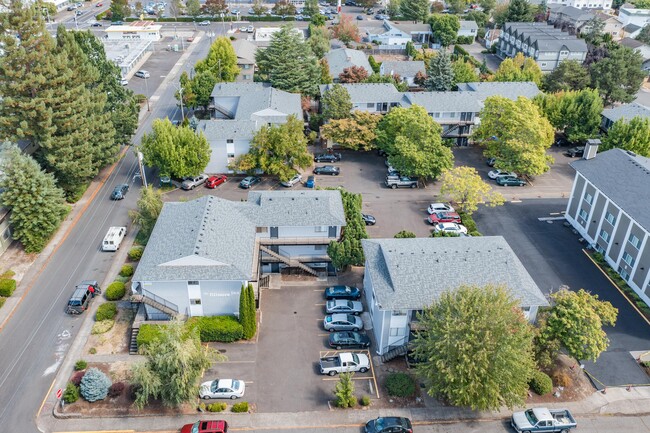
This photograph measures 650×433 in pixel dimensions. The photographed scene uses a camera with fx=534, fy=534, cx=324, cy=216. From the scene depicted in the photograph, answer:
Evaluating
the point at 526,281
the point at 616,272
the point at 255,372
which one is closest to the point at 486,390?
the point at 526,281

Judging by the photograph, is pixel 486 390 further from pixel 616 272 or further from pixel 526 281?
pixel 616 272

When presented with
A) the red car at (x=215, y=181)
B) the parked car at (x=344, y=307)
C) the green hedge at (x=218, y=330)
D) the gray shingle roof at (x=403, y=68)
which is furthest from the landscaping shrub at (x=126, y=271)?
the gray shingle roof at (x=403, y=68)

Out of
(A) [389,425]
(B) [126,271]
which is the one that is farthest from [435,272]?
(B) [126,271]

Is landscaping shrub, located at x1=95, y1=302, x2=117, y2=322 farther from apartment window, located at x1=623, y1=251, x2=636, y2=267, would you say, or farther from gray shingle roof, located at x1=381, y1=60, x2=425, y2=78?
gray shingle roof, located at x1=381, y1=60, x2=425, y2=78

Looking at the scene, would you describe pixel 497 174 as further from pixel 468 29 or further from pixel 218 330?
→ pixel 468 29

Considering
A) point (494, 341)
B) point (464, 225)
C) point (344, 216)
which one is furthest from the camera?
point (464, 225)

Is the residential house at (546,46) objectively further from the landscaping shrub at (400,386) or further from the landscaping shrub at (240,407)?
the landscaping shrub at (240,407)
